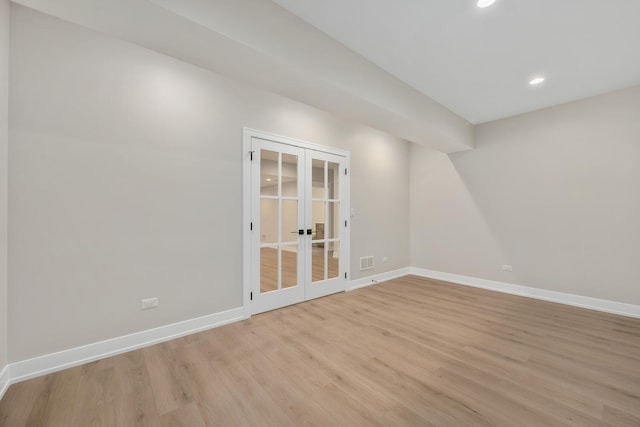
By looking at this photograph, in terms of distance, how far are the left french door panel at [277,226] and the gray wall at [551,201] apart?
9.91ft

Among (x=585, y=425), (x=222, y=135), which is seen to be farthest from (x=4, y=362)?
(x=585, y=425)

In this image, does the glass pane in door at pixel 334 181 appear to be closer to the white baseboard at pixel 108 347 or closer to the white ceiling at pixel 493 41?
the white ceiling at pixel 493 41

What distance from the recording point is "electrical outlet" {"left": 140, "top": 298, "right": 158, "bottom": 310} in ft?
7.97

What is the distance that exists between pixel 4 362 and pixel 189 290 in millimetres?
1271

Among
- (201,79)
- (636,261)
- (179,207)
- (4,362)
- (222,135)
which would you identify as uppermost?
(201,79)

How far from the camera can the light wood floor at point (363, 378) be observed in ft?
5.22

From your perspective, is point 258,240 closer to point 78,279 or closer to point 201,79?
point 78,279

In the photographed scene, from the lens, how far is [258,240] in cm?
317

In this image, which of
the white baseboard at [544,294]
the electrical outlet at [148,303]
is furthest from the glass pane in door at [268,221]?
the white baseboard at [544,294]

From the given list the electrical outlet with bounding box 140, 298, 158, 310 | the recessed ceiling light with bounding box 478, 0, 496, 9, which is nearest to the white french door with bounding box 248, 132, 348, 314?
the electrical outlet with bounding box 140, 298, 158, 310

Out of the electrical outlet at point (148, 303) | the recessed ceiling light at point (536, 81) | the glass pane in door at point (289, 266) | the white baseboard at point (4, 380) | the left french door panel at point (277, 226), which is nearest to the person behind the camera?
the white baseboard at point (4, 380)

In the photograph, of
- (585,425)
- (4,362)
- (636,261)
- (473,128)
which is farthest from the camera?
(473,128)

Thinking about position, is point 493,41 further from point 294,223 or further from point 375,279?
point 375,279

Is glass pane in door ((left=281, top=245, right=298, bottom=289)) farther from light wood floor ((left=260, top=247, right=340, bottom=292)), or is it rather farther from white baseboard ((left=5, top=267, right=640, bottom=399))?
white baseboard ((left=5, top=267, right=640, bottom=399))
